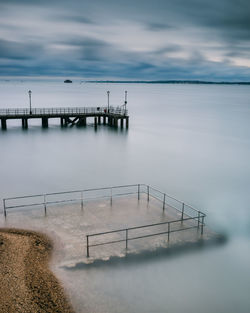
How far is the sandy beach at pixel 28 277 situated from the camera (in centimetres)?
925

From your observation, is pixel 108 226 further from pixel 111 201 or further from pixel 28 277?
pixel 28 277

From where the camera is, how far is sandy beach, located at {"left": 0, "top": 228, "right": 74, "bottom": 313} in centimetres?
925

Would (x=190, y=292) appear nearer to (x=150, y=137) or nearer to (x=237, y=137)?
(x=150, y=137)

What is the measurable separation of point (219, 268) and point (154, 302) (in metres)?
3.78

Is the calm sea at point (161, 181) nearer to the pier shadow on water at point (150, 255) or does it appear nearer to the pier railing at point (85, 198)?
the pier shadow on water at point (150, 255)

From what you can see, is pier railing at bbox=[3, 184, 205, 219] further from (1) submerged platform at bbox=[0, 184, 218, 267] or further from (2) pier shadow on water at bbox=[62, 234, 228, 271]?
(2) pier shadow on water at bbox=[62, 234, 228, 271]

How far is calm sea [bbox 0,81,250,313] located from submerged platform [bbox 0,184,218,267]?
947 millimetres

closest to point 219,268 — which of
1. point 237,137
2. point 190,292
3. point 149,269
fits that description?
point 190,292

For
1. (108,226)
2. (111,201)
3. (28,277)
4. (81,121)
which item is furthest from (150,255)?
(81,121)

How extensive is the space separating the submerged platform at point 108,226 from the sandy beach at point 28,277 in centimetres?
68

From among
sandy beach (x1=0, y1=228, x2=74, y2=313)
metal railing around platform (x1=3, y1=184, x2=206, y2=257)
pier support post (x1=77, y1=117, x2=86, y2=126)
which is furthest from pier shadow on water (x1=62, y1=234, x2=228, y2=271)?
pier support post (x1=77, y1=117, x2=86, y2=126)

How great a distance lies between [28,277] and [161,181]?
16.7 meters

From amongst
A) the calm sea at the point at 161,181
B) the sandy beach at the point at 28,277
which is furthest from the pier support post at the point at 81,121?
the sandy beach at the point at 28,277

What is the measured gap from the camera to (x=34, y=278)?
10.4 meters
